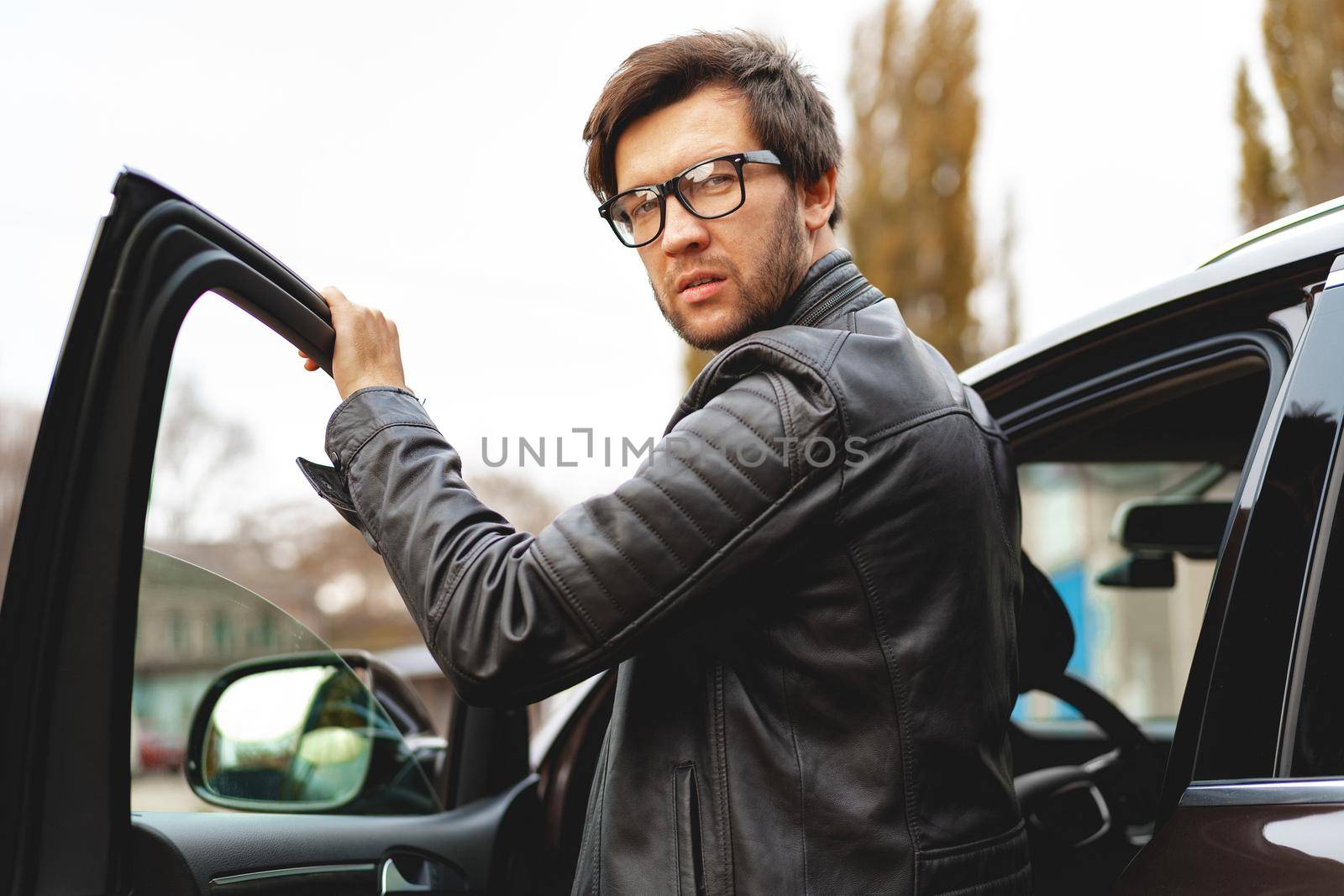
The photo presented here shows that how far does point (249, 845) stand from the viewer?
152 cm

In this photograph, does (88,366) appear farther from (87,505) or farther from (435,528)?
(435,528)

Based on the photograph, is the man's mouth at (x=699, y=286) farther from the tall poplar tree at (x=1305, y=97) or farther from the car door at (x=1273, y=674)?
the tall poplar tree at (x=1305, y=97)

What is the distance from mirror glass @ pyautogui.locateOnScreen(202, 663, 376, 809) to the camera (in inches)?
66.3

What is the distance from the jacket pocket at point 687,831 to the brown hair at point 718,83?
0.90 meters

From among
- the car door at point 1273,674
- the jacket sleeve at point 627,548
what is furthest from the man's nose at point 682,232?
the car door at point 1273,674

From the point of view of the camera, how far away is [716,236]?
1.66m

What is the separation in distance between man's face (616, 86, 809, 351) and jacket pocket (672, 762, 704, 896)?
627mm

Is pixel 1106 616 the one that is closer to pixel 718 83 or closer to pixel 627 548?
pixel 718 83

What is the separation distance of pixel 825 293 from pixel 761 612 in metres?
0.49

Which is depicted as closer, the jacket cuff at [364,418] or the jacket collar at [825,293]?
the jacket cuff at [364,418]

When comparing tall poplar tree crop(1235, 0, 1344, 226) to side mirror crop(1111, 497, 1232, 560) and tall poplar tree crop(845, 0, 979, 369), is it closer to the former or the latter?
tall poplar tree crop(845, 0, 979, 369)

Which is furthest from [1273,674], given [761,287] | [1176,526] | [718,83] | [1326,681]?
[1176,526]

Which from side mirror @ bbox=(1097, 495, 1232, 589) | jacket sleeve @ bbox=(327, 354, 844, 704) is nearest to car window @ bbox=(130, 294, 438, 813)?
jacket sleeve @ bbox=(327, 354, 844, 704)

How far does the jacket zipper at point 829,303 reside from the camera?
5.26 ft
